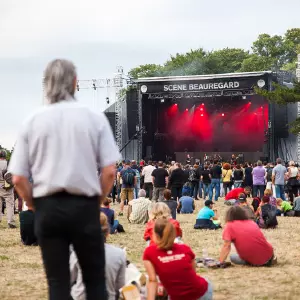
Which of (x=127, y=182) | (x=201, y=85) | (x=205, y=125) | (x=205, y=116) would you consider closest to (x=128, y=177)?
(x=127, y=182)

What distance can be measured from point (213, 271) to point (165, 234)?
11.5 ft

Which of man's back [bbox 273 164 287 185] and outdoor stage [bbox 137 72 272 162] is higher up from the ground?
outdoor stage [bbox 137 72 272 162]

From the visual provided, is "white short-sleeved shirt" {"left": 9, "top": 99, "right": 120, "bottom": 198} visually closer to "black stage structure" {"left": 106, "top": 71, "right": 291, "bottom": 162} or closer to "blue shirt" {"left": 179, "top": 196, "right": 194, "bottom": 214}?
"blue shirt" {"left": 179, "top": 196, "right": 194, "bottom": 214}

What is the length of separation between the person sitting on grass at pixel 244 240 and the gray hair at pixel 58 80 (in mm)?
6095

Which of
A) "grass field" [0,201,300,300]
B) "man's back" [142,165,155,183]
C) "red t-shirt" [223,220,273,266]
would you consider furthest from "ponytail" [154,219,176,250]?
"man's back" [142,165,155,183]

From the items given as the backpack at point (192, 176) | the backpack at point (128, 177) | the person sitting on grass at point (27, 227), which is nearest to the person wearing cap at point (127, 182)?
the backpack at point (128, 177)

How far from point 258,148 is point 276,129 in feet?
17.1

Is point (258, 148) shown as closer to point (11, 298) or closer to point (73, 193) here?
point (11, 298)

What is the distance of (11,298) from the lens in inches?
307

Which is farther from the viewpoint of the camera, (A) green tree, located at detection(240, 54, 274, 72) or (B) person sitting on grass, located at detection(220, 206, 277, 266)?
(A) green tree, located at detection(240, 54, 274, 72)

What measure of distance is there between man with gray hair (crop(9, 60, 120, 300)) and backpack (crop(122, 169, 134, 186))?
16841 millimetres

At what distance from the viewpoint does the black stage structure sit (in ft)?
112

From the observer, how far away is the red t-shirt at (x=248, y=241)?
31.6 ft

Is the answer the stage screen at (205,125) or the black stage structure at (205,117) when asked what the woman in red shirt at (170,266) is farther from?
the stage screen at (205,125)
